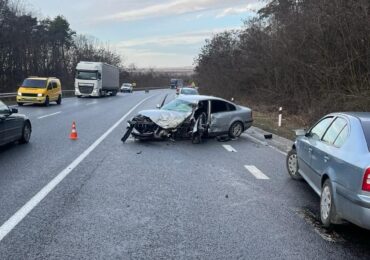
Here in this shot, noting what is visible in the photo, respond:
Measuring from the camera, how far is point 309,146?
7.35 metres

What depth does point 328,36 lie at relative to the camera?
19.9 metres

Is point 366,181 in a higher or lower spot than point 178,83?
higher

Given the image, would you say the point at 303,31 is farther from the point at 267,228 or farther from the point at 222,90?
the point at 222,90

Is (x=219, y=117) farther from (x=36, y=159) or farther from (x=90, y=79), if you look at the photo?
(x=90, y=79)

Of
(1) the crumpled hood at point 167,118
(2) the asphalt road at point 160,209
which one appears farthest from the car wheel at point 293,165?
(1) the crumpled hood at point 167,118

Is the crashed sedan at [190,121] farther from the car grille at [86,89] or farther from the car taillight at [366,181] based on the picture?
the car grille at [86,89]

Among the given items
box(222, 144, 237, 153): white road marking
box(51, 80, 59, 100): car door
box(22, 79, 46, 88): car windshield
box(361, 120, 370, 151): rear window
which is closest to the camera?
box(361, 120, 370, 151): rear window

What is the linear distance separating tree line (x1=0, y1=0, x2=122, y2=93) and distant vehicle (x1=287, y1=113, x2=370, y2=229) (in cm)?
4769

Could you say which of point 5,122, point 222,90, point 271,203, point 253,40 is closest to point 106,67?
point 222,90

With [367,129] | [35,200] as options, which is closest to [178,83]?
[35,200]

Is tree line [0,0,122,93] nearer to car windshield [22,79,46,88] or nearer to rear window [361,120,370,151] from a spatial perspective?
car windshield [22,79,46,88]

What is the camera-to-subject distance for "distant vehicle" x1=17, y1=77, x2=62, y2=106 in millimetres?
30859

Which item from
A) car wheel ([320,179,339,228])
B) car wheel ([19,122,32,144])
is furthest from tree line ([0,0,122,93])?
car wheel ([320,179,339,228])

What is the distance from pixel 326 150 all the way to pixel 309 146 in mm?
1104
